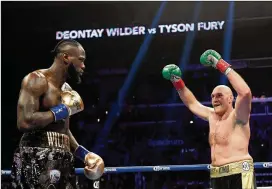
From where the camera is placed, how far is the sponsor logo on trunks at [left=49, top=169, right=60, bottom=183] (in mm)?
2223

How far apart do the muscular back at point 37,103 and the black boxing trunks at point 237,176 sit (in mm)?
1213

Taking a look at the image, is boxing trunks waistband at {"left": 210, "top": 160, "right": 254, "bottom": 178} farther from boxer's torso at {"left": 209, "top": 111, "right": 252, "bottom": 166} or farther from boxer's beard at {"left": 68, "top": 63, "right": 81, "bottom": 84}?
boxer's beard at {"left": 68, "top": 63, "right": 81, "bottom": 84}

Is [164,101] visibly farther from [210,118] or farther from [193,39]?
[210,118]

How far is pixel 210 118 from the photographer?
3.33 metres

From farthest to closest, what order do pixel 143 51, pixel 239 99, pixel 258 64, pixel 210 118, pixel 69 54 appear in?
pixel 143 51 < pixel 258 64 < pixel 210 118 < pixel 239 99 < pixel 69 54

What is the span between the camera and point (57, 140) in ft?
7.54

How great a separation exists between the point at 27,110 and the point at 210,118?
1.59 meters

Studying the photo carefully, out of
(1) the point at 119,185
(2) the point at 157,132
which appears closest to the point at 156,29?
(2) the point at 157,132

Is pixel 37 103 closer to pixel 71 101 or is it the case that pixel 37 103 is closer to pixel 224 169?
pixel 71 101

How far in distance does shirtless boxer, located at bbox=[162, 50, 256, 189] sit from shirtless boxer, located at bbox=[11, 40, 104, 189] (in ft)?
3.69

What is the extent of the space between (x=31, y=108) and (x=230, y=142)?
146 cm

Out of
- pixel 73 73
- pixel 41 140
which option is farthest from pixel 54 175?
pixel 73 73

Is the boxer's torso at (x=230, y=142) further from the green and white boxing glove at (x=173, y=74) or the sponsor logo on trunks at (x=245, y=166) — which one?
the green and white boxing glove at (x=173, y=74)

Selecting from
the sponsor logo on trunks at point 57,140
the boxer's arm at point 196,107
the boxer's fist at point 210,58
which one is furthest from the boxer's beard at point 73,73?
the boxer's arm at point 196,107
